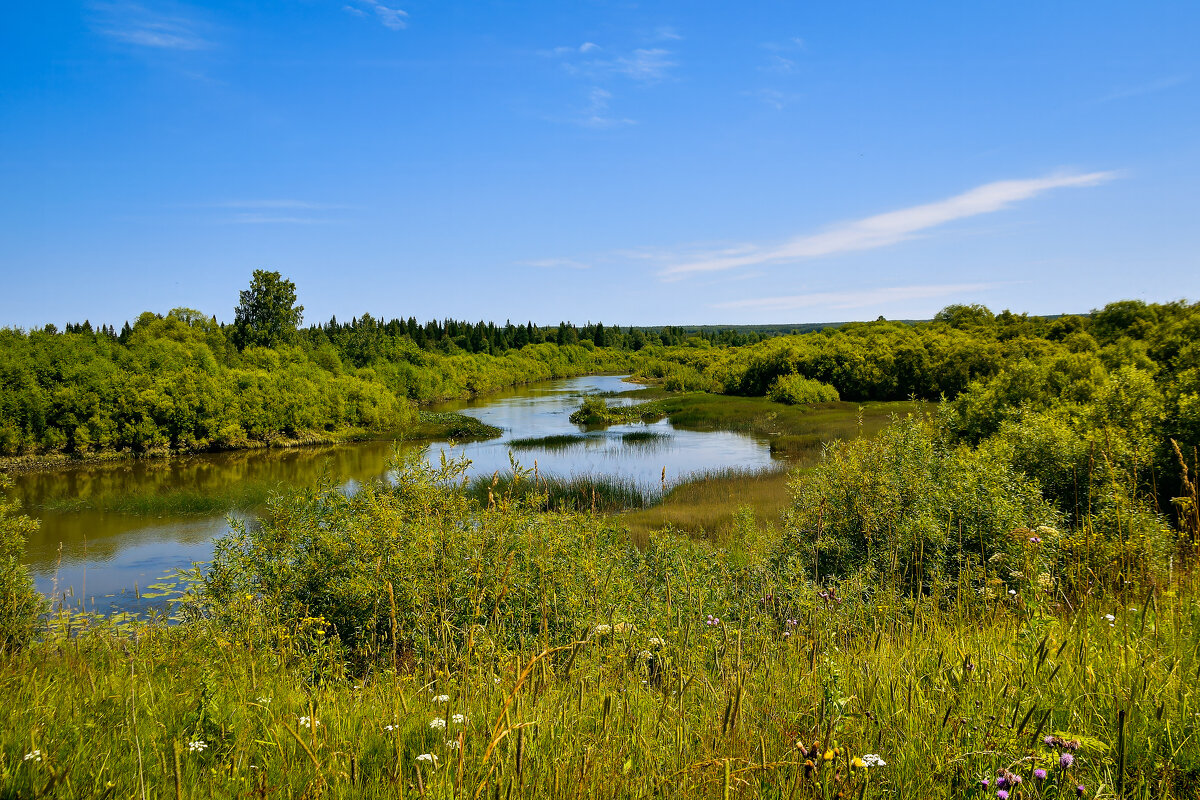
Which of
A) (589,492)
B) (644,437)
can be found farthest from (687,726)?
(644,437)

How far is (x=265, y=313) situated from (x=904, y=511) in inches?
2867

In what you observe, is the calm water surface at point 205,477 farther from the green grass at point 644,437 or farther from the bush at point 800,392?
the bush at point 800,392

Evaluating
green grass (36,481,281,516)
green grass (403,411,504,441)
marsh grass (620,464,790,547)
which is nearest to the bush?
green grass (403,411,504,441)

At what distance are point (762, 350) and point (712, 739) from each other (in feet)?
261

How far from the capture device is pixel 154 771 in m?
2.09

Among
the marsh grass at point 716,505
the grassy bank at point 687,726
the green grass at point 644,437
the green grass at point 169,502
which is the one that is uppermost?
the grassy bank at point 687,726

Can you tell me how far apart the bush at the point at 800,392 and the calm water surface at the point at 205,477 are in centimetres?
1856

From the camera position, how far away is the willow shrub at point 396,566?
596cm

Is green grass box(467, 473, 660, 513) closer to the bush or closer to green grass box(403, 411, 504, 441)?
green grass box(403, 411, 504, 441)

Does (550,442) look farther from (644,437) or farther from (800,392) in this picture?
(800,392)

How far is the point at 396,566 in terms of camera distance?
21.9ft

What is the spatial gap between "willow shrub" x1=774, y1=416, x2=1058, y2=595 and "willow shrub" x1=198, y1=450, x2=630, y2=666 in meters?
3.65

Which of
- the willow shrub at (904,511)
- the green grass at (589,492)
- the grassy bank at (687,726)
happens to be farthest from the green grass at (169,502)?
the grassy bank at (687,726)

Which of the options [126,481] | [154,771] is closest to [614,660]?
[154,771]
